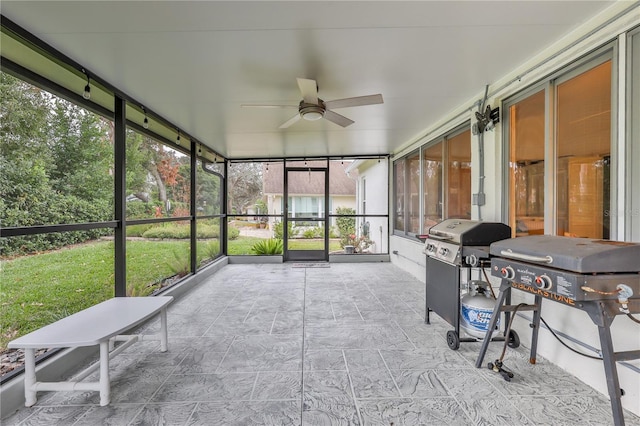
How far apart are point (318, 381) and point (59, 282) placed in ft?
8.67

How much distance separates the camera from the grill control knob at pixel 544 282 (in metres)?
1.61

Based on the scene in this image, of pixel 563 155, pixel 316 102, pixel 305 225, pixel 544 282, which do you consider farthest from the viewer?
pixel 305 225

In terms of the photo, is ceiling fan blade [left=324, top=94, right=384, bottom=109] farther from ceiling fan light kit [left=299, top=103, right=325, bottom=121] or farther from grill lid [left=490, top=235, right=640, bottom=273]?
grill lid [left=490, top=235, right=640, bottom=273]

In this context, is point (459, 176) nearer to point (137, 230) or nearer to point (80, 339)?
point (80, 339)

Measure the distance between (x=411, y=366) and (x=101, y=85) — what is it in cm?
383

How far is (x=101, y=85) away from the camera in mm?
2686

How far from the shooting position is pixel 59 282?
8.71ft

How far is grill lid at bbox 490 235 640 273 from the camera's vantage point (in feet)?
4.82

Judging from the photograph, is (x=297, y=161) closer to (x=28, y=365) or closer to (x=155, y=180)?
(x=155, y=180)

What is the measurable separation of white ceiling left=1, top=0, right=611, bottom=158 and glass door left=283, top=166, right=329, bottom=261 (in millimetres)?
3329

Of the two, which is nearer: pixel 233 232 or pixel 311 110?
pixel 311 110

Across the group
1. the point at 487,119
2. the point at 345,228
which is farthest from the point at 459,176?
the point at 345,228

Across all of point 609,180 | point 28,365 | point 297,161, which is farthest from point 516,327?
point 297,161

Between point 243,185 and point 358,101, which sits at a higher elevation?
point 358,101
